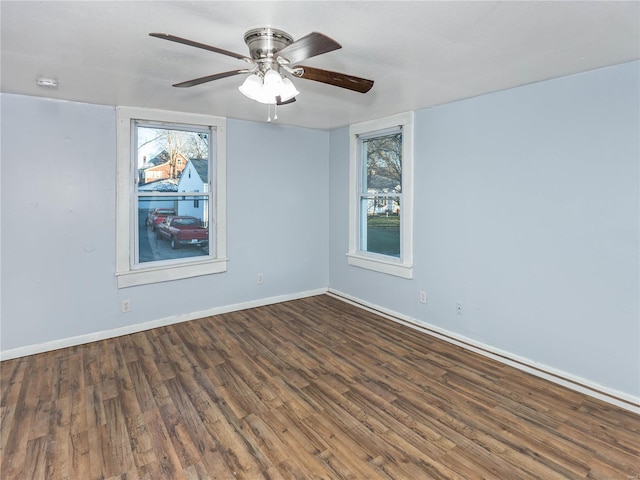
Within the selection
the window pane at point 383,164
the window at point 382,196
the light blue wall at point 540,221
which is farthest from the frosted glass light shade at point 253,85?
the window pane at point 383,164

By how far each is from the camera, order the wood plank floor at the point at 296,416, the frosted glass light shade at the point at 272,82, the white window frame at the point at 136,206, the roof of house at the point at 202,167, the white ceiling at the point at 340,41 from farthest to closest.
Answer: the roof of house at the point at 202,167
the white window frame at the point at 136,206
the wood plank floor at the point at 296,416
the frosted glass light shade at the point at 272,82
the white ceiling at the point at 340,41

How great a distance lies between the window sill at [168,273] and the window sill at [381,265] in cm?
162

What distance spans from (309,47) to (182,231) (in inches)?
120

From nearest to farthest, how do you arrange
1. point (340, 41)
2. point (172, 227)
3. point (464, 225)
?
point (340, 41)
point (464, 225)
point (172, 227)

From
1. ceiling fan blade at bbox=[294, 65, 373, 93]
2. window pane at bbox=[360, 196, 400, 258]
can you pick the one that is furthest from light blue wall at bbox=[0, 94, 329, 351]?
ceiling fan blade at bbox=[294, 65, 373, 93]

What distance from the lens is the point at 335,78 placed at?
2062 mm

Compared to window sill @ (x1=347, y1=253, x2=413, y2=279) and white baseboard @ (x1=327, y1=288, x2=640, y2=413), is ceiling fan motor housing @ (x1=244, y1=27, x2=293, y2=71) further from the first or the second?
white baseboard @ (x1=327, y1=288, x2=640, y2=413)

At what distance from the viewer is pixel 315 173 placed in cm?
503

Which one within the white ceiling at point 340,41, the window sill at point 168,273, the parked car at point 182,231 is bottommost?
the window sill at point 168,273

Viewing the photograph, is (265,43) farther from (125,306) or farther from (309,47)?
(125,306)

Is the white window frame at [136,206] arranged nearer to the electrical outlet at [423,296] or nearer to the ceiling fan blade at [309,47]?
the electrical outlet at [423,296]

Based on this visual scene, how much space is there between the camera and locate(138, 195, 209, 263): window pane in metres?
3.91

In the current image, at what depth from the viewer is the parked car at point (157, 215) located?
3.93 m

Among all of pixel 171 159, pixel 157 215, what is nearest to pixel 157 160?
pixel 171 159
